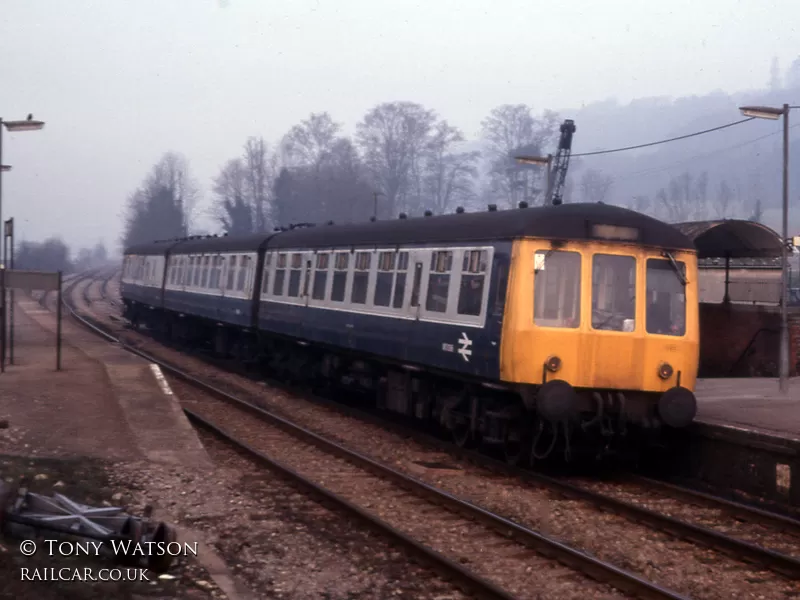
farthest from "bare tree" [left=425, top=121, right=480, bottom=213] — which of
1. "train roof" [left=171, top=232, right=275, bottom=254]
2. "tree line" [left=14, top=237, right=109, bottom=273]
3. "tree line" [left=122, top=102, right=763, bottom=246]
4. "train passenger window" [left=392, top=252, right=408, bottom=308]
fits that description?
"train passenger window" [left=392, top=252, right=408, bottom=308]

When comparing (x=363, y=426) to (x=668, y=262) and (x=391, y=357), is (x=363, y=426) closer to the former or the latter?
(x=391, y=357)

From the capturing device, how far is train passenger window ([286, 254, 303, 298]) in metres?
18.6

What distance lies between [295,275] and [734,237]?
8.46 meters

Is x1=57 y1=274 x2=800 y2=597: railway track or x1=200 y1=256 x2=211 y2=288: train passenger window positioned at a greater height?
x1=200 y1=256 x2=211 y2=288: train passenger window

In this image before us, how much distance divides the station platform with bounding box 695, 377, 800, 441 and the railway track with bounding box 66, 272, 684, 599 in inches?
149

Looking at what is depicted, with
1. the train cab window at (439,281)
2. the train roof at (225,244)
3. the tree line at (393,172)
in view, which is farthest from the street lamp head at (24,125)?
the tree line at (393,172)

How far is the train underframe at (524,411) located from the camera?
35.6ft

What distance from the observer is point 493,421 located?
11812 mm

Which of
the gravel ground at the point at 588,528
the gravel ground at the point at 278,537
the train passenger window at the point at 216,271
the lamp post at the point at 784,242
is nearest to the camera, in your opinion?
the gravel ground at the point at 278,537

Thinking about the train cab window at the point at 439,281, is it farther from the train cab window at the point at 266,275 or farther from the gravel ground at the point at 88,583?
the train cab window at the point at 266,275

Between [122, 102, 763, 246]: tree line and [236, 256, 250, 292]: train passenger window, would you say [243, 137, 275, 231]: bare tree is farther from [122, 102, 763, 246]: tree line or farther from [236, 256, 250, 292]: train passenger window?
[236, 256, 250, 292]: train passenger window

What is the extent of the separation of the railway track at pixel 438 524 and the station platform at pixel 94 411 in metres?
0.92

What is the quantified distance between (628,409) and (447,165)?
2293 inches

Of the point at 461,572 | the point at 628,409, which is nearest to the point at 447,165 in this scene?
the point at 628,409
